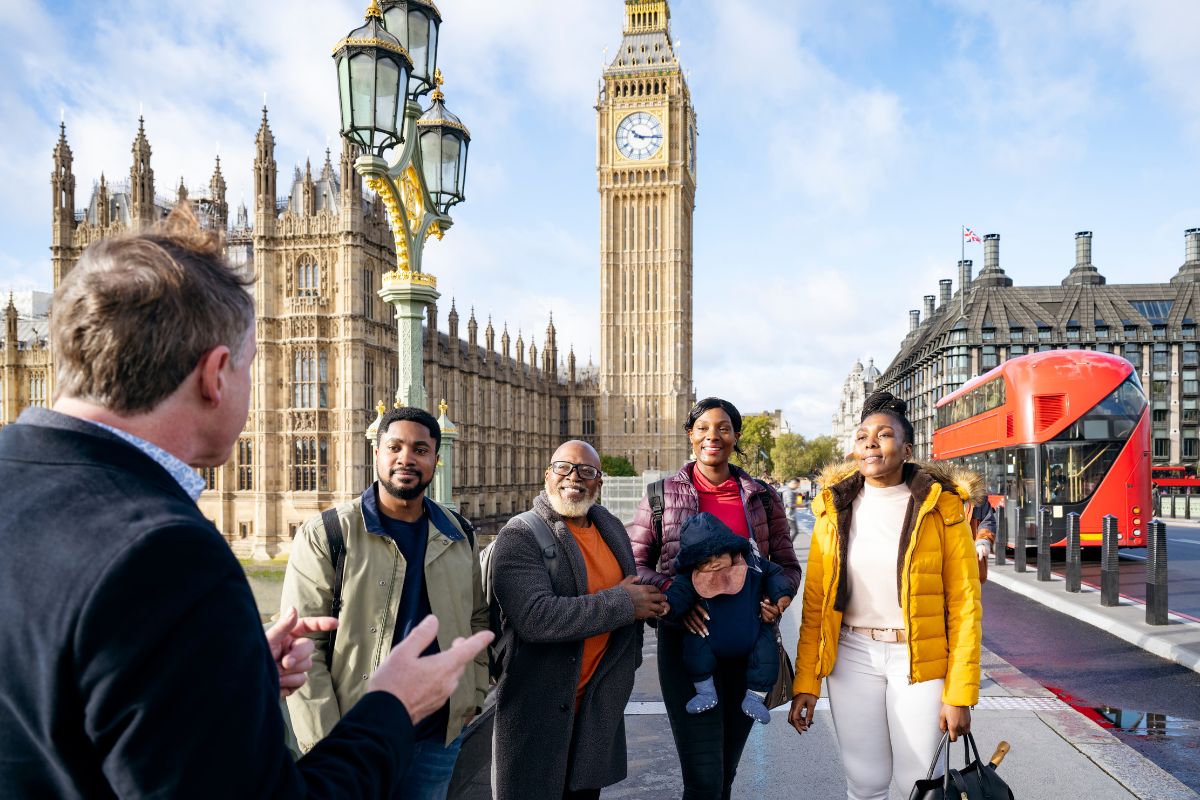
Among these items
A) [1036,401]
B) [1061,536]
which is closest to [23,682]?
[1036,401]

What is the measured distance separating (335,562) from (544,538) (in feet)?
2.66

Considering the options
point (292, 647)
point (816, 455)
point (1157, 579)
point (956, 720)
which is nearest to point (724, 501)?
point (956, 720)

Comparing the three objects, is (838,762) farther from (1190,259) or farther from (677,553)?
(1190,259)

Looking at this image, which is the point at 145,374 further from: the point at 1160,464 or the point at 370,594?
the point at 1160,464

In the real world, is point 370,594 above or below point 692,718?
above

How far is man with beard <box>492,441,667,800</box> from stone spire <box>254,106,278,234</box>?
1117 inches

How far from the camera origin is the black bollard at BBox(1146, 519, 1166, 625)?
823 centimetres

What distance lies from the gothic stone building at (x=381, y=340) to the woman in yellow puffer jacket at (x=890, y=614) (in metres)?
11.9

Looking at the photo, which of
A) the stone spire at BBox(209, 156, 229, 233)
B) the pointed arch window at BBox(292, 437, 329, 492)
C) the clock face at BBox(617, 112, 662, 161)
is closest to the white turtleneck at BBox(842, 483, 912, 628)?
the pointed arch window at BBox(292, 437, 329, 492)

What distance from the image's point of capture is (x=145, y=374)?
1.21 meters

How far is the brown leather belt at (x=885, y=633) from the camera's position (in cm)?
324

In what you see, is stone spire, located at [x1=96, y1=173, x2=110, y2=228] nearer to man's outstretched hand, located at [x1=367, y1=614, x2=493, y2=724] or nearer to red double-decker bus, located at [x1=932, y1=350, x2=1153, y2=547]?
red double-decker bus, located at [x1=932, y1=350, x2=1153, y2=547]

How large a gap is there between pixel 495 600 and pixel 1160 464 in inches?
2428

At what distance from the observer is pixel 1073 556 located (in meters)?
10.8
